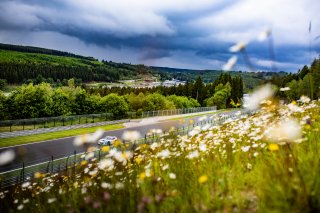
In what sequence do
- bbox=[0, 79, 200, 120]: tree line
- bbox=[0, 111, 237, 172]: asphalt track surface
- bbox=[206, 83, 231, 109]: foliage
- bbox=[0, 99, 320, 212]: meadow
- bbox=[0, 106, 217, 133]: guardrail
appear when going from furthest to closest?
bbox=[206, 83, 231, 109]: foliage → bbox=[0, 79, 200, 120]: tree line → bbox=[0, 106, 217, 133]: guardrail → bbox=[0, 111, 237, 172]: asphalt track surface → bbox=[0, 99, 320, 212]: meadow

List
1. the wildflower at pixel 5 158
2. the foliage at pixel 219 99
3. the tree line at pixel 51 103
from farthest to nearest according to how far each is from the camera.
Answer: the foliage at pixel 219 99 < the tree line at pixel 51 103 < the wildflower at pixel 5 158

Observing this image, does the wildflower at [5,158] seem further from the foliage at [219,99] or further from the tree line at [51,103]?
the foliage at [219,99]

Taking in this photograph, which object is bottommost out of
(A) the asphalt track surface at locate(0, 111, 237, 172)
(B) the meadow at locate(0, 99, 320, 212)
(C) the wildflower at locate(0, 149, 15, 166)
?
(A) the asphalt track surface at locate(0, 111, 237, 172)

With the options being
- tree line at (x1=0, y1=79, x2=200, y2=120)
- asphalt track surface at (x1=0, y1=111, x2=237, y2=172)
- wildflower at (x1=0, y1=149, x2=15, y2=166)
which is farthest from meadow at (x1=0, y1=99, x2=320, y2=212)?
tree line at (x1=0, y1=79, x2=200, y2=120)

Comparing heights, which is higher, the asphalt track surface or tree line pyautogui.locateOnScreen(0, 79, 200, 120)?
tree line pyautogui.locateOnScreen(0, 79, 200, 120)

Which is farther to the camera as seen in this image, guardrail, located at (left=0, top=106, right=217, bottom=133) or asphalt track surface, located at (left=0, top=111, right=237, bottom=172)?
guardrail, located at (left=0, top=106, right=217, bottom=133)

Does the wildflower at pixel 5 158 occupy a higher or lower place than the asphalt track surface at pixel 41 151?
higher

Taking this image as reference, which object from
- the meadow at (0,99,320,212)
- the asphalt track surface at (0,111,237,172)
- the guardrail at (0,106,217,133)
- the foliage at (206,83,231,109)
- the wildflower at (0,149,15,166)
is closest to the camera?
the meadow at (0,99,320,212)

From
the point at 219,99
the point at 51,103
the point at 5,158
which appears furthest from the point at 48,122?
the point at 219,99

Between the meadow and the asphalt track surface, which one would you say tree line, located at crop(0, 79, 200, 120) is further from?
the meadow

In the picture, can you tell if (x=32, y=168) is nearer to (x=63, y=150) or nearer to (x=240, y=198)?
(x=63, y=150)

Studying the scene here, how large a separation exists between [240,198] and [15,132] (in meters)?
35.4

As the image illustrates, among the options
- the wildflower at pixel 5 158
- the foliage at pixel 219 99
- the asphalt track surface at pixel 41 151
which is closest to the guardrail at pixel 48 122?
the asphalt track surface at pixel 41 151

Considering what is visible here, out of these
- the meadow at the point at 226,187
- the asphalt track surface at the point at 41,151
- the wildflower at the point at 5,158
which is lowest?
the asphalt track surface at the point at 41,151
